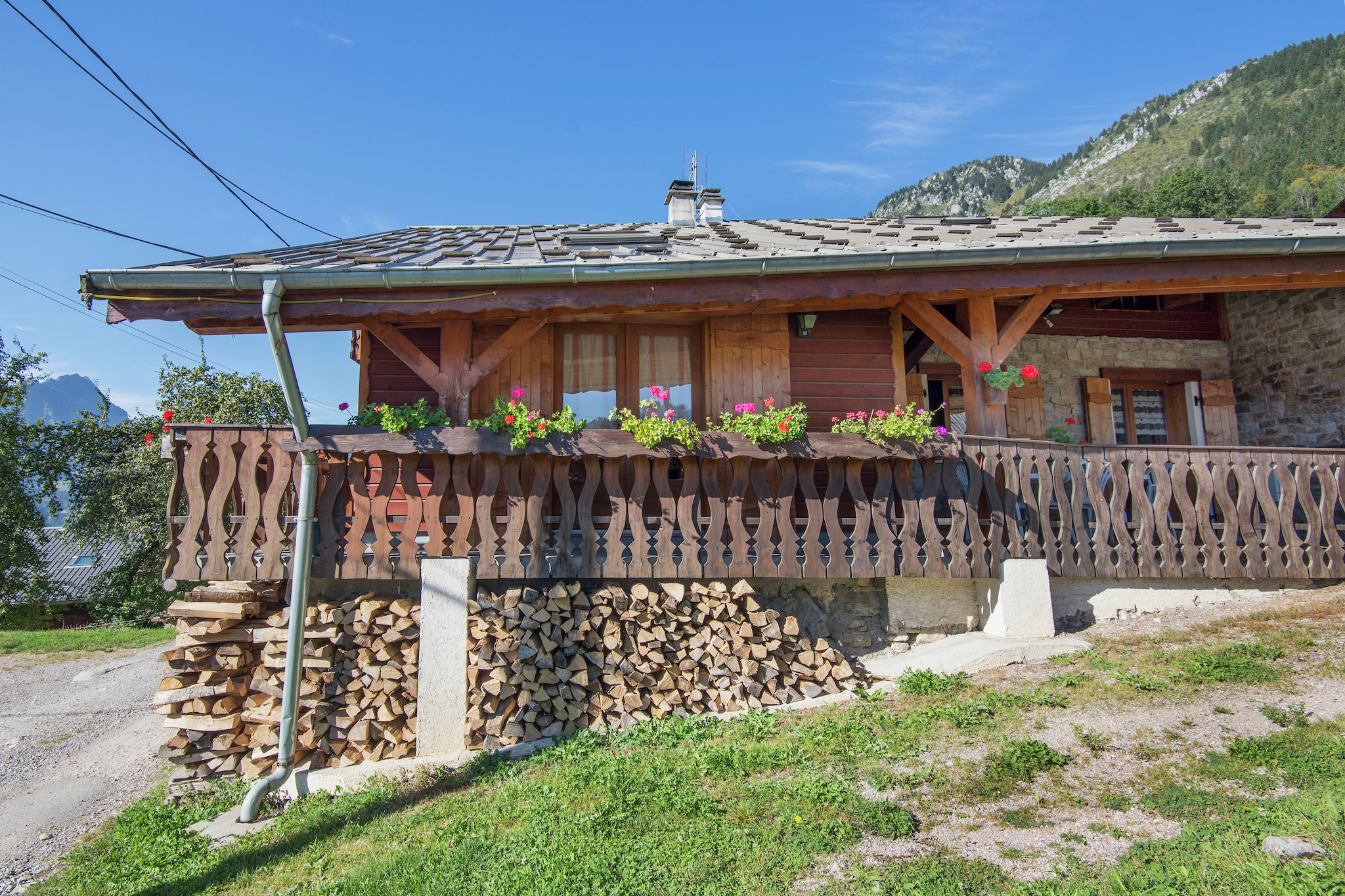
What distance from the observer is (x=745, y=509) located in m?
7.12

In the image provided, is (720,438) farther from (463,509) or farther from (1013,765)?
(1013,765)

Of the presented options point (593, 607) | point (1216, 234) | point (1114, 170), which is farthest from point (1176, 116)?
point (593, 607)

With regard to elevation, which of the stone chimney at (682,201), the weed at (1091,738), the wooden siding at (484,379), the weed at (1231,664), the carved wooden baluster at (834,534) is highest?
the stone chimney at (682,201)

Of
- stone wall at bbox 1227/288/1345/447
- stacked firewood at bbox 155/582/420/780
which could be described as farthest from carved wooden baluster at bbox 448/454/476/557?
stone wall at bbox 1227/288/1345/447

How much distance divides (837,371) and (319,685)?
5799mm

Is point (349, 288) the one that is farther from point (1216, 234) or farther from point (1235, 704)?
point (1216, 234)

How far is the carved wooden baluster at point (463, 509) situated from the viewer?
599 cm

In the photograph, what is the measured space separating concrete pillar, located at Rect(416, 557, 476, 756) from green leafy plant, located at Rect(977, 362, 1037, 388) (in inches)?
192

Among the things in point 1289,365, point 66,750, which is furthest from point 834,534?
point 66,750

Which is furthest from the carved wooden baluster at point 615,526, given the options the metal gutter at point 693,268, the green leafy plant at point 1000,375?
the green leafy plant at point 1000,375

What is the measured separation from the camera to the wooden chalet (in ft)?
19.6

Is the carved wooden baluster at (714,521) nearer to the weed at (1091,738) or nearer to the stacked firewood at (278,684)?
the stacked firewood at (278,684)

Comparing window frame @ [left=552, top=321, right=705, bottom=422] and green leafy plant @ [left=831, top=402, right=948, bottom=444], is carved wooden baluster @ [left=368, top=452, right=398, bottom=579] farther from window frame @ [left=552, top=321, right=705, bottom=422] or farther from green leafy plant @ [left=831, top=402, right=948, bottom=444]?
green leafy plant @ [left=831, top=402, right=948, bottom=444]

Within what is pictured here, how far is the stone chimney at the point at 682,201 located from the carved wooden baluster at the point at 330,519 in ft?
22.1
